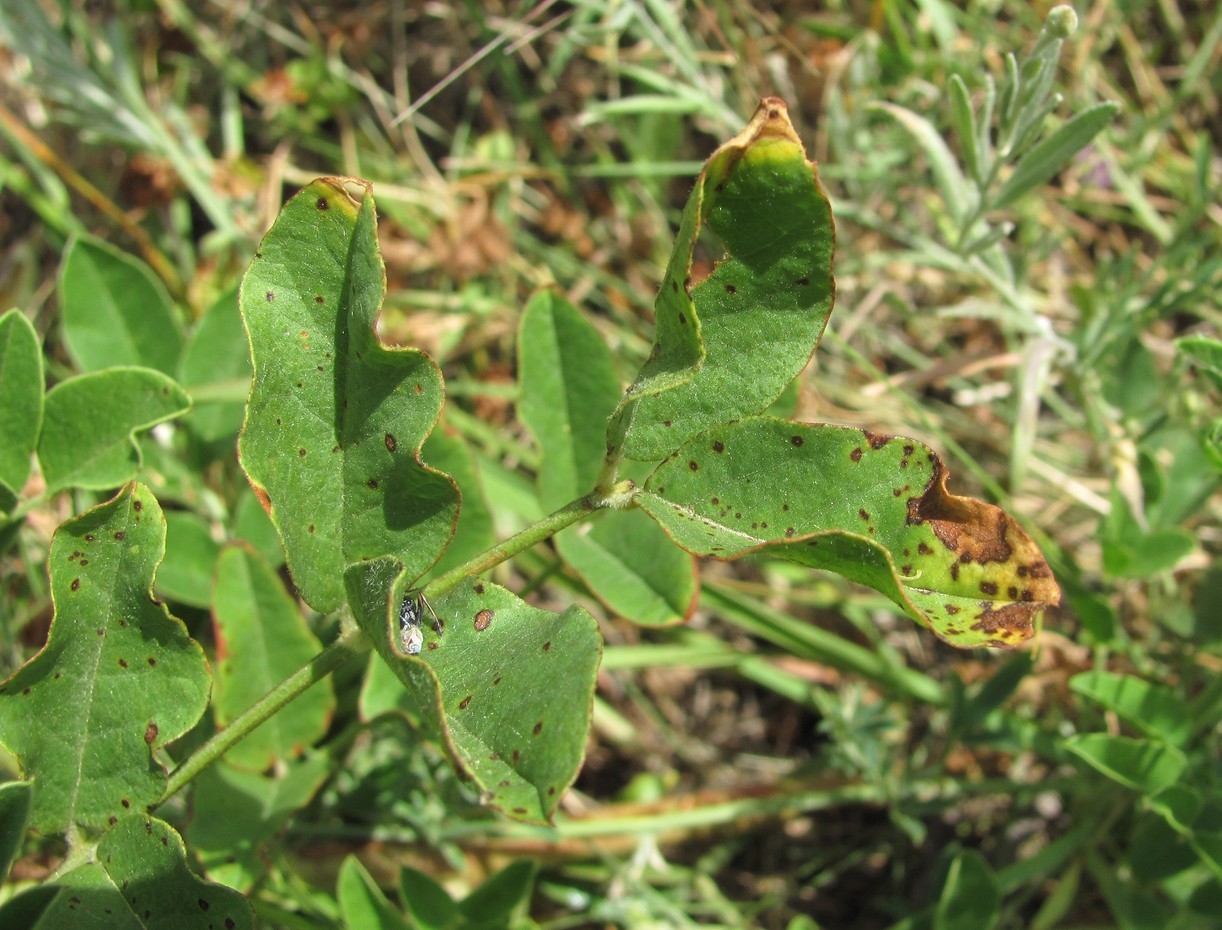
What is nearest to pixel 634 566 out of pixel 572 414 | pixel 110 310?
pixel 572 414

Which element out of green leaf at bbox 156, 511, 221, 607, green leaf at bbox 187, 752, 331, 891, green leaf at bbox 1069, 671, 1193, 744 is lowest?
green leaf at bbox 1069, 671, 1193, 744

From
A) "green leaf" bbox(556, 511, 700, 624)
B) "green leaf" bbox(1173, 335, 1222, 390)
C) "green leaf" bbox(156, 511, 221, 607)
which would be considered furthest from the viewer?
"green leaf" bbox(156, 511, 221, 607)

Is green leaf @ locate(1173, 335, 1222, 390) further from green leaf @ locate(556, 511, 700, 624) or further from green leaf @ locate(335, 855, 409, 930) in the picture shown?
green leaf @ locate(335, 855, 409, 930)

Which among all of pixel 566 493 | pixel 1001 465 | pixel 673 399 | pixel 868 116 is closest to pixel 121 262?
pixel 566 493

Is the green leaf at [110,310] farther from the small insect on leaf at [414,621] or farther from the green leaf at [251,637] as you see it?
the small insect on leaf at [414,621]

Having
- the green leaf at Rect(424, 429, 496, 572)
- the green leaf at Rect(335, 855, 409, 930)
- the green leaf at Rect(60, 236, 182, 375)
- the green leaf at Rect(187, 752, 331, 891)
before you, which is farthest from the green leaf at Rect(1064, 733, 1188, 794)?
the green leaf at Rect(60, 236, 182, 375)

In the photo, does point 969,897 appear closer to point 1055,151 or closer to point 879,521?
point 879,521

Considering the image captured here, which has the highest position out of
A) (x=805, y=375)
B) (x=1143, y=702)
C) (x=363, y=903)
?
(x=805, y=375)

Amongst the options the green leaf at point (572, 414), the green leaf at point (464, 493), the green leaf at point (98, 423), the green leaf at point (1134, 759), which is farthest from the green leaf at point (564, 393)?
the green leaf at point (1134, 759)
